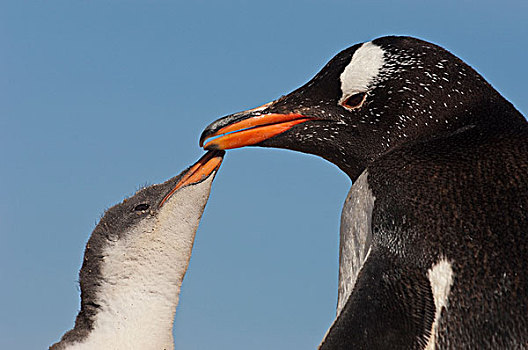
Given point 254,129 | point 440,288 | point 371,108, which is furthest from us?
point 254,129

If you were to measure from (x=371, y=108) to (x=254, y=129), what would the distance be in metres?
0.47

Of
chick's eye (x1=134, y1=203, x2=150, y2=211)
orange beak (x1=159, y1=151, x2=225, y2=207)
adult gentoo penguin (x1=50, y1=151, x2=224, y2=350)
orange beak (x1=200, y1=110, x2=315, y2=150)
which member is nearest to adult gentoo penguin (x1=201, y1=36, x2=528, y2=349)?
orange beak (x1=200, y1=110, x2=315, y2=150)

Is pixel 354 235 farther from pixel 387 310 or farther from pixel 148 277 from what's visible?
pixel 148 277

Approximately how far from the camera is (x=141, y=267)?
3479 mm

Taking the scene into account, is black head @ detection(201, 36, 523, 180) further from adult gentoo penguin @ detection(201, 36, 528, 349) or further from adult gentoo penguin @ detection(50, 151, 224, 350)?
adult gentoo penguin @ detection(50, 151, 224, 350)

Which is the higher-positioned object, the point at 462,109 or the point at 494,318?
the point at 462,109

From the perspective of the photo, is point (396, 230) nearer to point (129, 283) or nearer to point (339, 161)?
point (339, 161)

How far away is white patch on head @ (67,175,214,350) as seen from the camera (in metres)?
3.33

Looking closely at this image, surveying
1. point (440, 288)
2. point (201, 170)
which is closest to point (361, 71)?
point (201, 170)

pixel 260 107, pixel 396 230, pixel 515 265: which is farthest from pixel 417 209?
pixel 260 107

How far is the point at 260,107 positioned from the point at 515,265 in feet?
4.44

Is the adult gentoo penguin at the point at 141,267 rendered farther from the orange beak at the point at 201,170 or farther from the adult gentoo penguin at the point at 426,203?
the adult gentoo penguin at the point at 426,203

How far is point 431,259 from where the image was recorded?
2178 millimetres

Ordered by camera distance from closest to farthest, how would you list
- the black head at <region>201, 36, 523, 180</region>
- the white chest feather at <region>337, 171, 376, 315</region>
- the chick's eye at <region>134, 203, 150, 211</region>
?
the white chest feather at <region>337, 171, 376, 315</region>
the black head at <region>201, 36, 523, 180</region>
the chick's eye at <region>134, 203, 150, 211</region>
